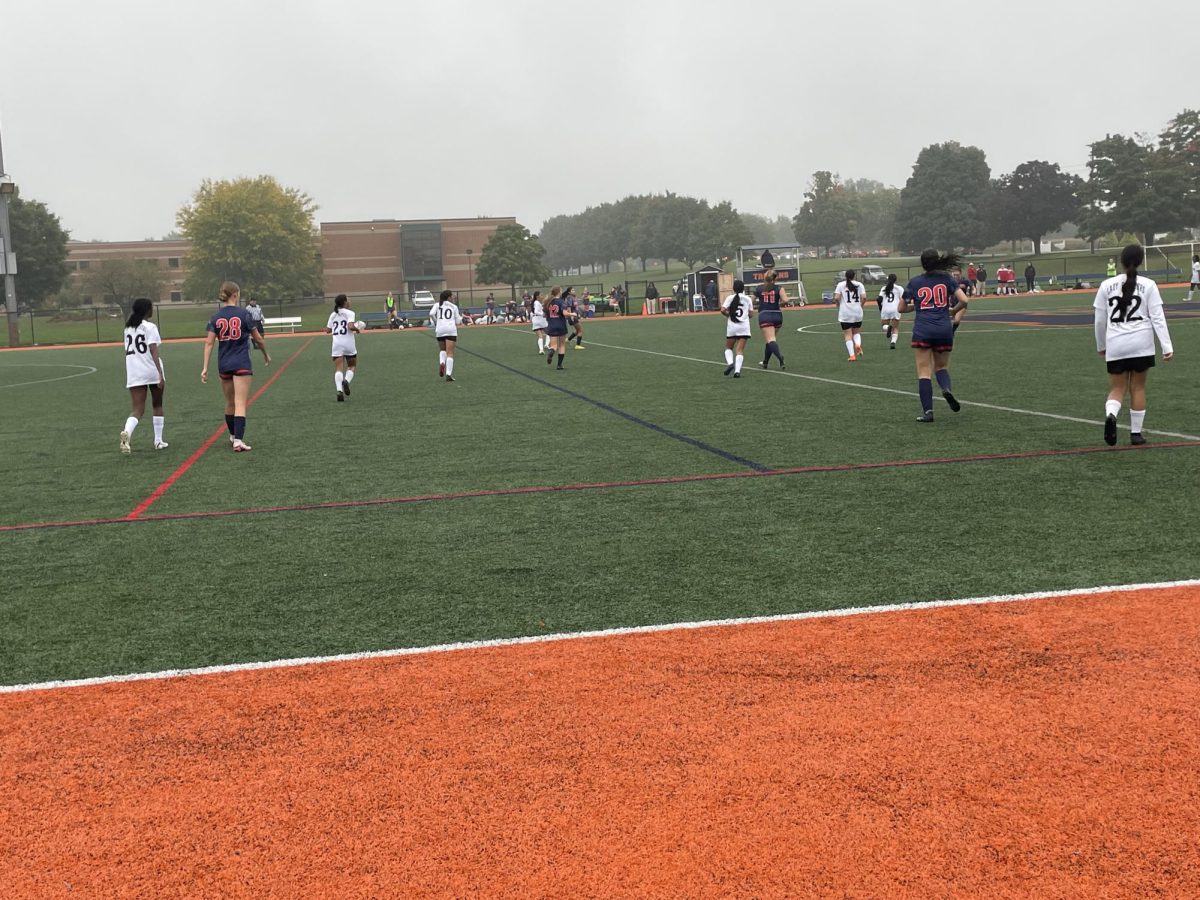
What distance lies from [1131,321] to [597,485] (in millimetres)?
5354

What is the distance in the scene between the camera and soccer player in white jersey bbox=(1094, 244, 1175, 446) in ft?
32.7

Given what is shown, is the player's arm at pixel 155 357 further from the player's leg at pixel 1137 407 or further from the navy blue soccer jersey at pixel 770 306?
the navy blue soccer jersey at pixel 770 306

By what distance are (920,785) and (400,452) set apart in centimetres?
928

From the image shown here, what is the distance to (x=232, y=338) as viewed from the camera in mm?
12461

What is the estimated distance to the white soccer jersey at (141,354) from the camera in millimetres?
12453

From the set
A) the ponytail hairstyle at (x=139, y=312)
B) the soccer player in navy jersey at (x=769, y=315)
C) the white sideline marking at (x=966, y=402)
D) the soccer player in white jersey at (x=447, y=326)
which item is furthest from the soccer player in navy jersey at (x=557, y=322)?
the ponytail hairstyle at (x=139, y=312)

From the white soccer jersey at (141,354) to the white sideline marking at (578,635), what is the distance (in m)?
8.44

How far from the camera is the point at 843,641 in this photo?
195 inches

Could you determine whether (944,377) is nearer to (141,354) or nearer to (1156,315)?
(1156,315)

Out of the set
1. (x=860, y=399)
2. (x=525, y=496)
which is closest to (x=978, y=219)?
(x=860, y=399)

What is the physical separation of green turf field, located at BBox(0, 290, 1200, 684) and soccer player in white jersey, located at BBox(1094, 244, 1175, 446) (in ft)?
1.36

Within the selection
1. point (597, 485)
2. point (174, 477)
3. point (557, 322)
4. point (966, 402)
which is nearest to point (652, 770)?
point (597, 485)

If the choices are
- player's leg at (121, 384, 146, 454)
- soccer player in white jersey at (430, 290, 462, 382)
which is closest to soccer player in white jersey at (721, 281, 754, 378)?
soccer player in white jersey at (430, 290, 462, 382)

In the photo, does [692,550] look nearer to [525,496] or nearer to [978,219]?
[525,496]
